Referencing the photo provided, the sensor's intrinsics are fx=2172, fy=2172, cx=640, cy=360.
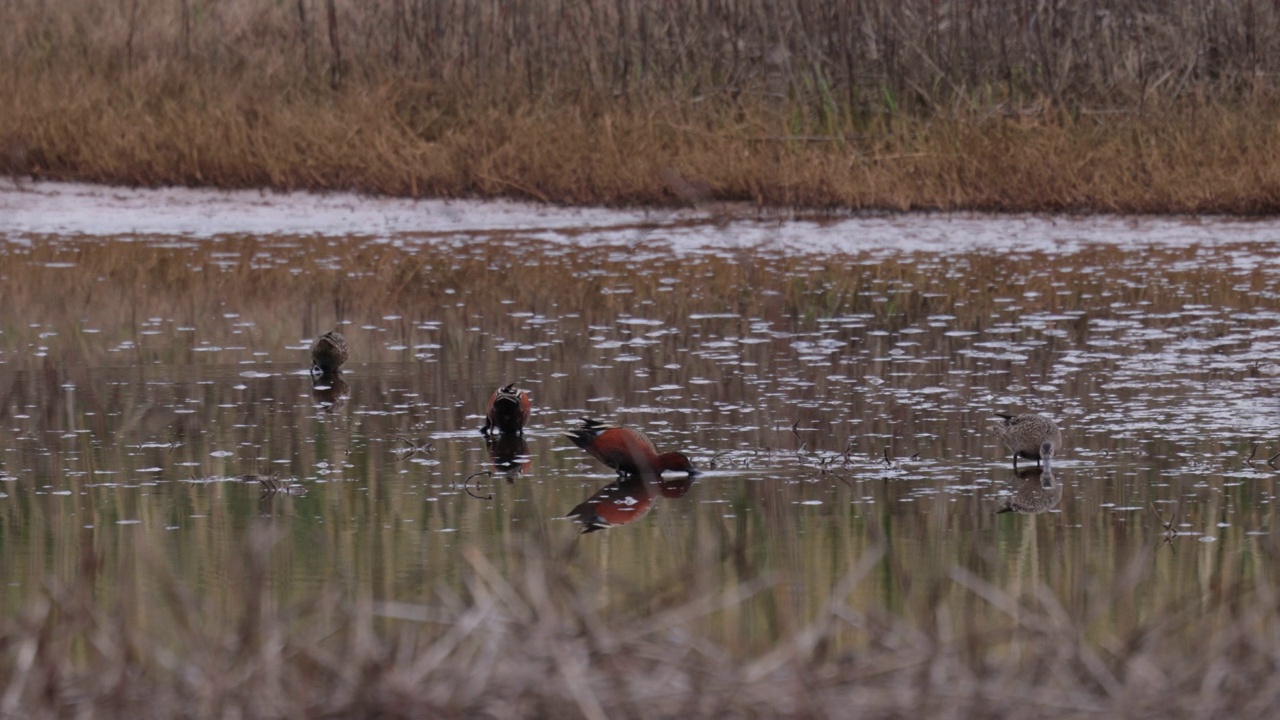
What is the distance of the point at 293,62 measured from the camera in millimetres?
13352

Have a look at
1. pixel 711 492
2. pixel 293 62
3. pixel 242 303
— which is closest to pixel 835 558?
pixel 711 492

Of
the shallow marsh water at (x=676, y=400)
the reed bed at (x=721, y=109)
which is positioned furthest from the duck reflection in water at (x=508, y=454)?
the reed bed at (x=721, y=109)

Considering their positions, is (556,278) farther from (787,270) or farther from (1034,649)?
(1034,649)

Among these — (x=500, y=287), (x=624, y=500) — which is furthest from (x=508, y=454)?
(x=500, y=287)

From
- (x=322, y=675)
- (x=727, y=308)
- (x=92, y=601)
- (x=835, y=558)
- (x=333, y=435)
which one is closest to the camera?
(x=322, y=675)

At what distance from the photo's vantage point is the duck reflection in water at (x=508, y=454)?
17.3 feet

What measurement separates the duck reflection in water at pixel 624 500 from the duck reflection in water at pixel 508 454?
0.27 meters

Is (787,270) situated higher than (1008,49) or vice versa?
(1008,49)

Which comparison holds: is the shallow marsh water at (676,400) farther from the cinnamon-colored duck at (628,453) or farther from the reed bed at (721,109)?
the reed bed at (721,109)

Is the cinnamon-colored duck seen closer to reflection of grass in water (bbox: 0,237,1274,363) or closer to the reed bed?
reflection of grass in water (bbox: 0,237,1274,363)

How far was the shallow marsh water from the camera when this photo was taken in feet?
14.1

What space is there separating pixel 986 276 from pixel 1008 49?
351cm

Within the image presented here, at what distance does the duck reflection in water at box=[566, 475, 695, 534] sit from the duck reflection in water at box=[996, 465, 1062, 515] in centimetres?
74

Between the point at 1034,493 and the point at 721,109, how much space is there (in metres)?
7.24
